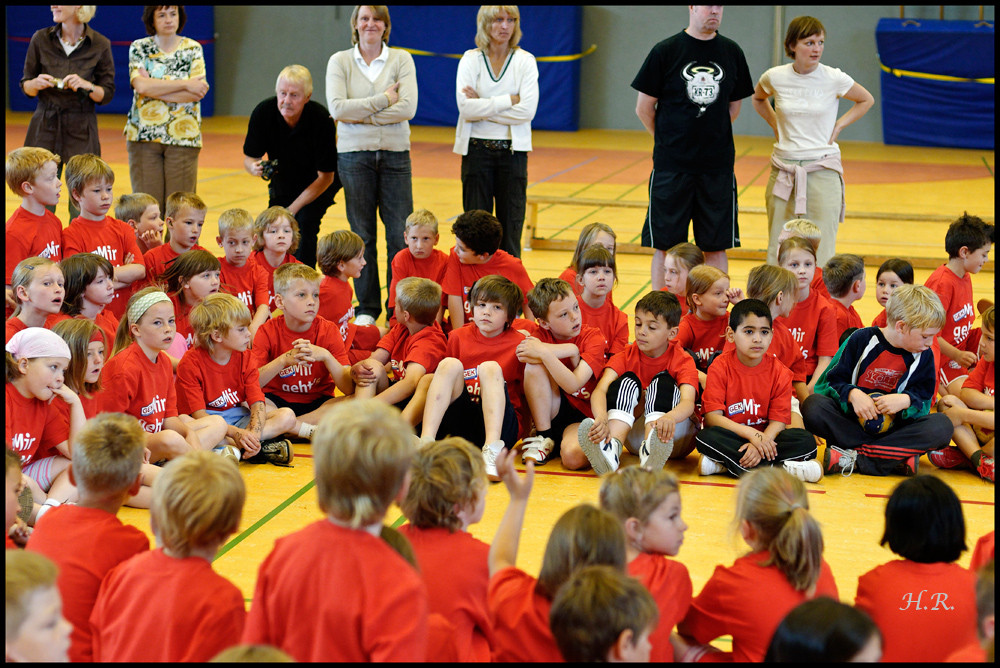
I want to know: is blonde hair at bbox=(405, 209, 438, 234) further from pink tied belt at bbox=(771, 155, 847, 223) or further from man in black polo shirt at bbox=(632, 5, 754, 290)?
pink tied belt at bbox=(771, 155, 847, 223)

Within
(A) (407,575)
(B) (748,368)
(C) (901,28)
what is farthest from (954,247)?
(C) (901,28)

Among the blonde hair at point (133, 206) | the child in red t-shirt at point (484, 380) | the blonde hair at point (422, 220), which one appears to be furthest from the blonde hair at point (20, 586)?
the blonde hair at point (133, 206)

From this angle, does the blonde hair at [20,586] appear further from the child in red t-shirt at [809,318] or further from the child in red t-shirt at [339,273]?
the child in red t-shirt at [809,318]

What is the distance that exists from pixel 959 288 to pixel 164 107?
17.3 ft

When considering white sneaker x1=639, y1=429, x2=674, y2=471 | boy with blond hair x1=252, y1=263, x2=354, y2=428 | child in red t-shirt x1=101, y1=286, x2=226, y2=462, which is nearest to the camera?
child in red t-shirt x1=101, y1=286, x2=226, y2=462

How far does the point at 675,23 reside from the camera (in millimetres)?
18859

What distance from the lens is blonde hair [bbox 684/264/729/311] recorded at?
5.04 m

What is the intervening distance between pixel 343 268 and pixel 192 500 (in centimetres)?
350

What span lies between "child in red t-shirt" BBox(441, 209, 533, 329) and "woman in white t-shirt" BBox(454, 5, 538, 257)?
1.04 m

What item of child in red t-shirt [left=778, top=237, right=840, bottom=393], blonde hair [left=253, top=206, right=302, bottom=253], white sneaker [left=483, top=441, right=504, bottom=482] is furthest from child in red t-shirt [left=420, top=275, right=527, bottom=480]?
blonde hair [left=253, top=206, right=302, bottom=253]

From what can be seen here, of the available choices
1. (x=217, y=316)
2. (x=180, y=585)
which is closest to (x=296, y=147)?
(x=217, y=316)

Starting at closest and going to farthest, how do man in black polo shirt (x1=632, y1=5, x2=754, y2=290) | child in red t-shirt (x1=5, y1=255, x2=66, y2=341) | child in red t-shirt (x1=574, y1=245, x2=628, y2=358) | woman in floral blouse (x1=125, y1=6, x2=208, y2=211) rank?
child in red t-shirt (x1=5, y1=255, x2=66, y2=341), child in red t-shirt (x1=574, y1=245, x2=628, y2=358), man in black polo shirt (x1=632, y1=5, x2=754, y2=290), woman in floral blouse (x1=125, y1=6, x2=208, y2=211)

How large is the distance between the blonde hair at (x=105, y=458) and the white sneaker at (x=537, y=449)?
2190 millimetres

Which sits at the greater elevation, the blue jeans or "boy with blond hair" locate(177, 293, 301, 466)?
the blue jeans
